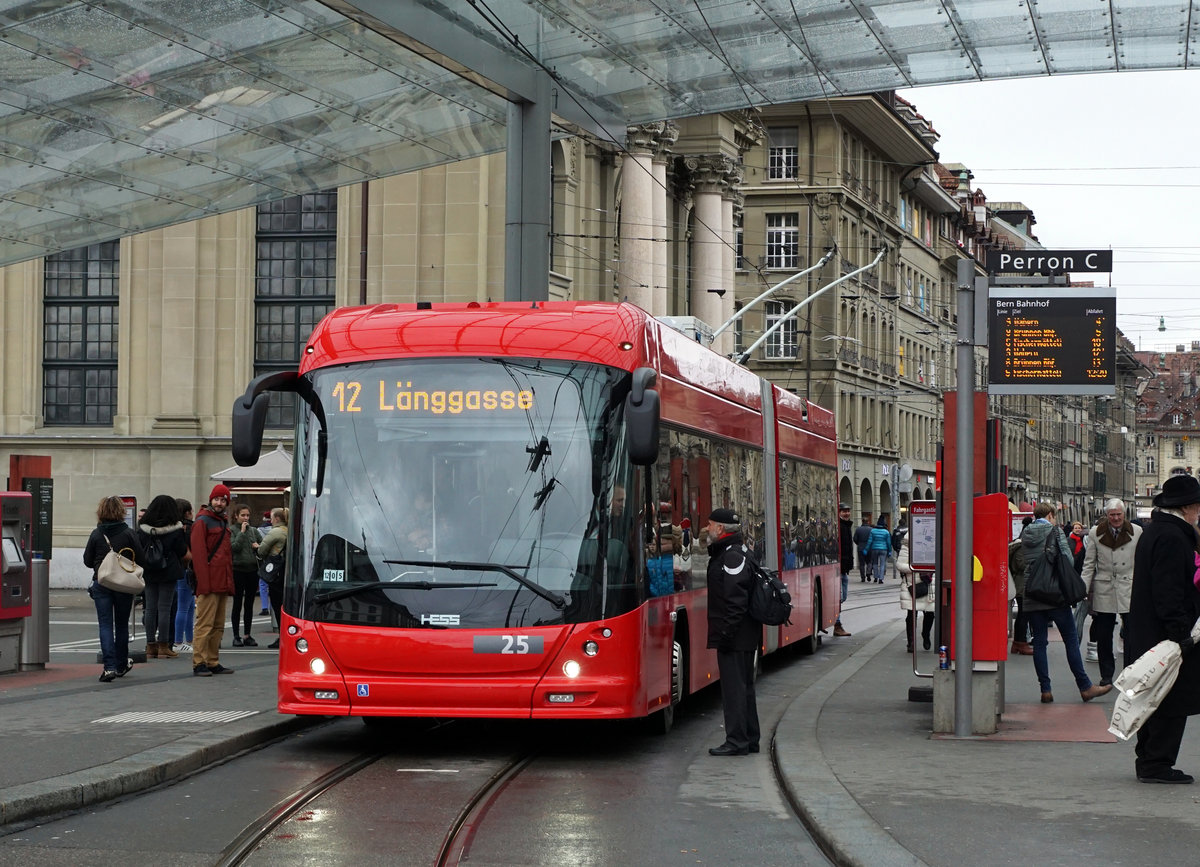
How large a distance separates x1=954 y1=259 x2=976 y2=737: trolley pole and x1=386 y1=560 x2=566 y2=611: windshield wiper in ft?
9.32

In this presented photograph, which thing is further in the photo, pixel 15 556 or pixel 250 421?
pixel 15 556

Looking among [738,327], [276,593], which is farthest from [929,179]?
[276,593]

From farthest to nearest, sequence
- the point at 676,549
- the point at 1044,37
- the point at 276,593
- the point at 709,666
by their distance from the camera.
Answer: the point at 276,593 → the point at 1044,37 → the point at 709,666 → the point at 676,549

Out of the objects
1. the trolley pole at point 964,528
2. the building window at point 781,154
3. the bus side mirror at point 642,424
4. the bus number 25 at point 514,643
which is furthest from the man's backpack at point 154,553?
the building window at point 781,154

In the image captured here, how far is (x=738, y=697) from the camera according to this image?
39.6ft

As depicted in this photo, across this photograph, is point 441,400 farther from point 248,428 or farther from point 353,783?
point 353,783

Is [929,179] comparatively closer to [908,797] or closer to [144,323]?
[144,323]

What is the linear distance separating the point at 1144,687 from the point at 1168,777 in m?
0.59

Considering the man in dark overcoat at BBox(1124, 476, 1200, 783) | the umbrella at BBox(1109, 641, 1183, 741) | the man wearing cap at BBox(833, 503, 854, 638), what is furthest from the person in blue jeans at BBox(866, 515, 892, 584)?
the umbrella at BBox(1109, 641, 1183, 741)

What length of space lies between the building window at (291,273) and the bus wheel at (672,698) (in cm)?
2850

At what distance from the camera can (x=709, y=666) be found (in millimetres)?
15156

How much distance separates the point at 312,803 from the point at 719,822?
7.32ft

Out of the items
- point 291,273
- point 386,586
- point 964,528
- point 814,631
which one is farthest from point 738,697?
point 291,273

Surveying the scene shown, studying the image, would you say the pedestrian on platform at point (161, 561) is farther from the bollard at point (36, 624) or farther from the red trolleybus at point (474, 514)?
the red trolleybus at point (474, 514)
